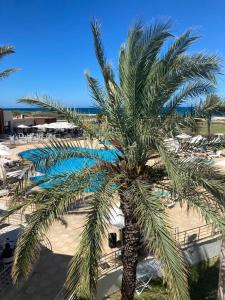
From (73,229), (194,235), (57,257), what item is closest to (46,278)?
(57,257)

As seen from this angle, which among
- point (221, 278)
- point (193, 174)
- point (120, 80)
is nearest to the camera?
point (193, 174)

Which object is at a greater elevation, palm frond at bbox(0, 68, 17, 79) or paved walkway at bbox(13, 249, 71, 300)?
palm frond at bbox(0, 68, 17, 79)

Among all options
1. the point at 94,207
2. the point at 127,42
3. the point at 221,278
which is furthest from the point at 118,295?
the point at 127,42

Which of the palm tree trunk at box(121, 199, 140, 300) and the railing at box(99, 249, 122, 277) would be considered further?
the railing at box(99, 249, 122, 277)

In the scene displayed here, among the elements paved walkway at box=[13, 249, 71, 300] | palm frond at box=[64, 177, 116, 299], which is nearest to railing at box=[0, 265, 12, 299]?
paved walkway at box=[13, 249, 71, 300]

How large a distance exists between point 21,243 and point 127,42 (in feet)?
14.7

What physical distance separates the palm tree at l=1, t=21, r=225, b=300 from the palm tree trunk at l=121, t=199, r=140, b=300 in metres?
0.02

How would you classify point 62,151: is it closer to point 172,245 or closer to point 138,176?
point 138,176

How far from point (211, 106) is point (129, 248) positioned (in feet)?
12.4

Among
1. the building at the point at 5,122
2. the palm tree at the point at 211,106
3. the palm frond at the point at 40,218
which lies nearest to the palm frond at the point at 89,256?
the palm frond at the point at 40,218

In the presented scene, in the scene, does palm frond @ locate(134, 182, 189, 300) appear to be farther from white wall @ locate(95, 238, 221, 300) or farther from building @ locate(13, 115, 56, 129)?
building @ locate(13, 115, 56, 129)

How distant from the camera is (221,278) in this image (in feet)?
28.6

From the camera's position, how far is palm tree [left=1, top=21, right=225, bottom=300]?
529cm

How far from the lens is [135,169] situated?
22.2 ft
